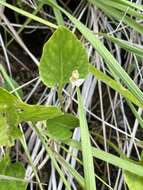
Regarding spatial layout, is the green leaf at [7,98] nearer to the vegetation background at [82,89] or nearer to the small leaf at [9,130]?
the small leaf at [9,130]

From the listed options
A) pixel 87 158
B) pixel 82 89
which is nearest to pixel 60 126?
pixel 87 158

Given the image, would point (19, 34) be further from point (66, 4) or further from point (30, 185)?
point (30, 185)

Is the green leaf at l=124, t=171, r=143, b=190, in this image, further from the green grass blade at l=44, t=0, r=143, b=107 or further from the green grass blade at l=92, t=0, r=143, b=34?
the green grass blade at l=92, t=0, r=143, b=34

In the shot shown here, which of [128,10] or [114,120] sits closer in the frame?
[128,10]

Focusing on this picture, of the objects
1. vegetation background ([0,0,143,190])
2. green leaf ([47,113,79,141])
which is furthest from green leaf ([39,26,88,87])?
vegetation background ([0,0,143,190])

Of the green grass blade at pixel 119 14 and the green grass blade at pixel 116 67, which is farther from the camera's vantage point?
the green grass blade at pixel 119 14

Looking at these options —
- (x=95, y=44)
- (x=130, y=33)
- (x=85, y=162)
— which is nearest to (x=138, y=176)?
(x=85, y=162)

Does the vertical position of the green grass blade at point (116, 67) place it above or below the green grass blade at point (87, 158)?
above

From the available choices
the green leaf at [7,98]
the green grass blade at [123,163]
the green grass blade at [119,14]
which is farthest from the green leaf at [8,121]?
the green grass blade at [119,14]
